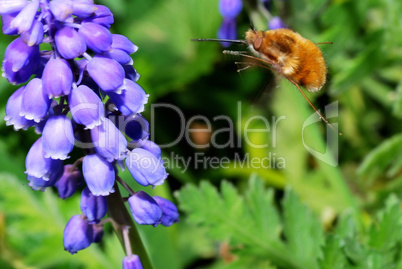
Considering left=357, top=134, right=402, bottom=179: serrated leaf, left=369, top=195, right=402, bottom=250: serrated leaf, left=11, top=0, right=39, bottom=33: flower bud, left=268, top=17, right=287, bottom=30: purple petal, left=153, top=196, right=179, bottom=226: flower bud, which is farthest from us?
left=357, top=134, right=402, bottom=179: serrated leaf

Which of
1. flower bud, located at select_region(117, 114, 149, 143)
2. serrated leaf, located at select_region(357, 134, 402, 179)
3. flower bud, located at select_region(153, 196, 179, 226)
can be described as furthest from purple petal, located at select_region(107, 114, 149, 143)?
serrated leaf, located at select_region(357, 134, 402, 179)

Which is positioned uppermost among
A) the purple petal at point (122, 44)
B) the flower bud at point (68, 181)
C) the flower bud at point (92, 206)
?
the purple petal at point (122, 44)

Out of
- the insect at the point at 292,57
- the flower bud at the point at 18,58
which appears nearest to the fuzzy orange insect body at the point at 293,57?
the insect at the point at 292,57

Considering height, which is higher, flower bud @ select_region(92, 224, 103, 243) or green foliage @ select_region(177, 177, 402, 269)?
flower bud @ select_region(92, 224, 103, 243)

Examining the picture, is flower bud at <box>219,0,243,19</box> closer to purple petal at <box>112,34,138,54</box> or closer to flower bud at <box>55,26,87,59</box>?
purple petal at <box>112,34,138,54</box>

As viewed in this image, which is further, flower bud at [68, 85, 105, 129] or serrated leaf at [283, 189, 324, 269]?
serrated leaf at [283, 189, 324, 269]

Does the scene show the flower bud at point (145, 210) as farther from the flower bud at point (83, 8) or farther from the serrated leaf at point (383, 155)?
the serrated leaf at point (383, 155)

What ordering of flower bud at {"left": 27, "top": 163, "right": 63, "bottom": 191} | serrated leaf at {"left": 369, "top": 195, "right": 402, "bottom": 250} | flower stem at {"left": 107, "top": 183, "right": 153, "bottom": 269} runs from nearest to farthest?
flower bud at {"left": 27, "top": 163, "right": 63, "bottom": 191}
flower stem at {"left": 107, "top": 183, "right": 153, "bottom": 269}
serrated leaf at {"left": 369, "top": 195, "right": 402, "bottom": 250}

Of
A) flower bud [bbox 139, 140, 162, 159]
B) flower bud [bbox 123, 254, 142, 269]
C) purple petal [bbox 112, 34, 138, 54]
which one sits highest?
purple petal [bbox 112, 34, 138, 54]
